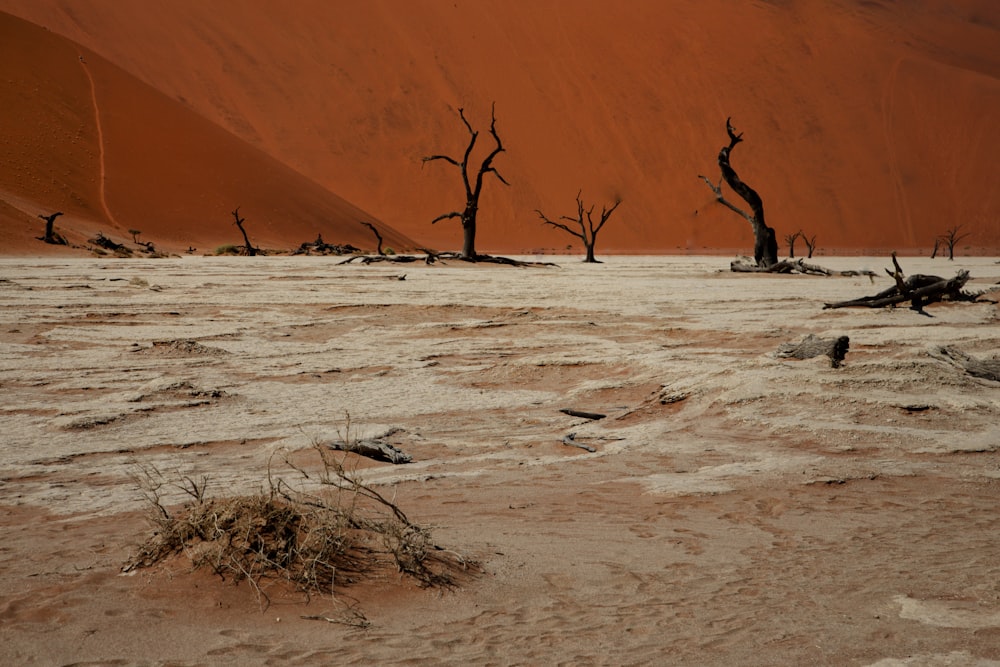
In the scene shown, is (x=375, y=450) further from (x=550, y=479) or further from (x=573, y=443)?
(x=573, y=443)

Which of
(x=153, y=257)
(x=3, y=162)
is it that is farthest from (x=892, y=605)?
(x=3, y=162)

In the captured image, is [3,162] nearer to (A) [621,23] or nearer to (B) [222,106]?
(B) [222,106]

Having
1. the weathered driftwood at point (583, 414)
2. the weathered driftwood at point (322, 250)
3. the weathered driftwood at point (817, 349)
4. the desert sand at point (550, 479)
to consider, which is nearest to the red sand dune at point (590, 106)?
the weathered driftwood at point (322, 250)

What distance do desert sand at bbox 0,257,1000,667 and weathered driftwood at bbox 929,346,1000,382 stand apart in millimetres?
174

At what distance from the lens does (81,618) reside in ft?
10.2

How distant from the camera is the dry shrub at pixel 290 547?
344 centimetres

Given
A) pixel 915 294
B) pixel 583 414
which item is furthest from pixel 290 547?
pixel 915 294

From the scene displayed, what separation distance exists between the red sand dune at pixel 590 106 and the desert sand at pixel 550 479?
50.2 m

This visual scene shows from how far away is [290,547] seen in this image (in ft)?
11.5

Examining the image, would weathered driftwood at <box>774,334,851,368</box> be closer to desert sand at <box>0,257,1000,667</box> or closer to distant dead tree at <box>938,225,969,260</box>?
desert sand at <box>0,257,1000,667</box>

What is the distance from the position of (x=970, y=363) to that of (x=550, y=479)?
3.95 meters

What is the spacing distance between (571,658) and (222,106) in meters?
69.4

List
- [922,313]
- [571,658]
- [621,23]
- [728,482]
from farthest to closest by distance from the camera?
[621,23], [922,313], [728,482], [571,658]

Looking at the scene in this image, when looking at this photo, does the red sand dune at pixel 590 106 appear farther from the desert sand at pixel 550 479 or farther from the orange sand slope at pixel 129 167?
the desert sand at pixel 550 479
